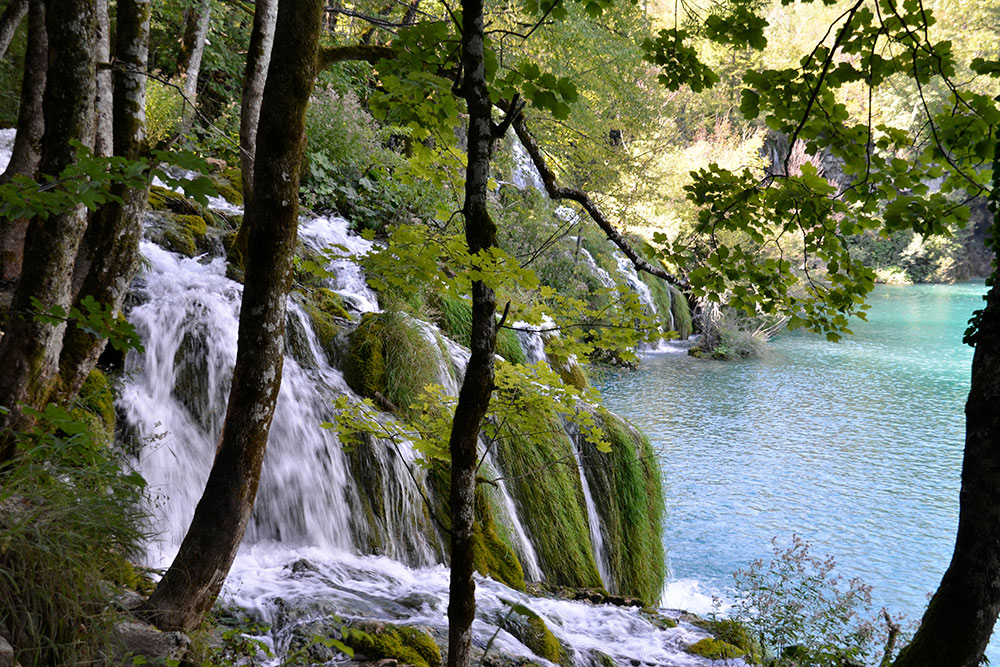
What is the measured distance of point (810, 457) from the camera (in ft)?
36.0

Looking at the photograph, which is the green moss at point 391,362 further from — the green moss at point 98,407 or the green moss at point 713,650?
the green moss at point 713,650

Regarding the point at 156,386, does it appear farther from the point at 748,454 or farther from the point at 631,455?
the point at 748,454

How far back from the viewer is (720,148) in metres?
23.3

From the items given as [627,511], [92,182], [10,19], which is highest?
[10,19]

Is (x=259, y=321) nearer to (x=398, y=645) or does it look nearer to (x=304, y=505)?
(x=398, y=645)

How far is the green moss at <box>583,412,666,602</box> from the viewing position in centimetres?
645

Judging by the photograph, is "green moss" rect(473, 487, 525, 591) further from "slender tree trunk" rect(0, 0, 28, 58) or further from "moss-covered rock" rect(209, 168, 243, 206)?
"slender tree trunk" rect(0, 0, 28, 58)

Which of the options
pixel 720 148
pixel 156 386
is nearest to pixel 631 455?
pixel 156 386

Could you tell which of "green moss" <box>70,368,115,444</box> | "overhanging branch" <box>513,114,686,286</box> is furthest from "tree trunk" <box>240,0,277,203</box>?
"overhanging branch" <box>513,114,686,286</box>

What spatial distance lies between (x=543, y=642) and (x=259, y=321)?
8.64 feet

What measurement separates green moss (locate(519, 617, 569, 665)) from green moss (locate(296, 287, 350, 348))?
2967 mm

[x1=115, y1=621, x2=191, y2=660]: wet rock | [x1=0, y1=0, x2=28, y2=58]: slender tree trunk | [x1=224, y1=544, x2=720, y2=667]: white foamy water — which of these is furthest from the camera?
[x1=0, y1=0, x2=28, y2=58]: slender tree trunk

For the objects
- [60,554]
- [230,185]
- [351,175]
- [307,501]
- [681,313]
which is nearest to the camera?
[60,554]

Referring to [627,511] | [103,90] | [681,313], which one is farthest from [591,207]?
[681,313]
